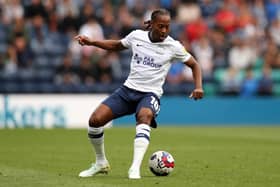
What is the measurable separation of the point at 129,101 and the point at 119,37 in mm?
16306

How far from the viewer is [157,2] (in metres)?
29.1

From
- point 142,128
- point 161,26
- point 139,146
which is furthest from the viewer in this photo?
point 161,26

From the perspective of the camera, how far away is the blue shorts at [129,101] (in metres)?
11.1

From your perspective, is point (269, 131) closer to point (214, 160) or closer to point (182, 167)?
point (214, 160)

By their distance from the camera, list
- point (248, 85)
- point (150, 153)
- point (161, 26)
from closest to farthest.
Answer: point (161, 26)
point (150, 153)
point (248, 85)

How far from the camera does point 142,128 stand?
35.2 ft

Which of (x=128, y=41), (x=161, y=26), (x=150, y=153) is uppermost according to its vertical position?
(x=161, y=26)

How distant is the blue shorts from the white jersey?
0.07 meters

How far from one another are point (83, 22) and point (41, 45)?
1.50 meters

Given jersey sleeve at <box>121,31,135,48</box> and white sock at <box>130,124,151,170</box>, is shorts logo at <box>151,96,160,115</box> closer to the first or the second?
white sock at <box>130,124,151,170</box>

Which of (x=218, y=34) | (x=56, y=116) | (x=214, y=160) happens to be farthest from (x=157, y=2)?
(x=214, y=160)

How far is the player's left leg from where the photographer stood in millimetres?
10641

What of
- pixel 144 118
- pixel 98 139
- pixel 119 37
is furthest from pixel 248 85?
pixel 144 118

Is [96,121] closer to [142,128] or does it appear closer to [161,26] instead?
[142,128]
